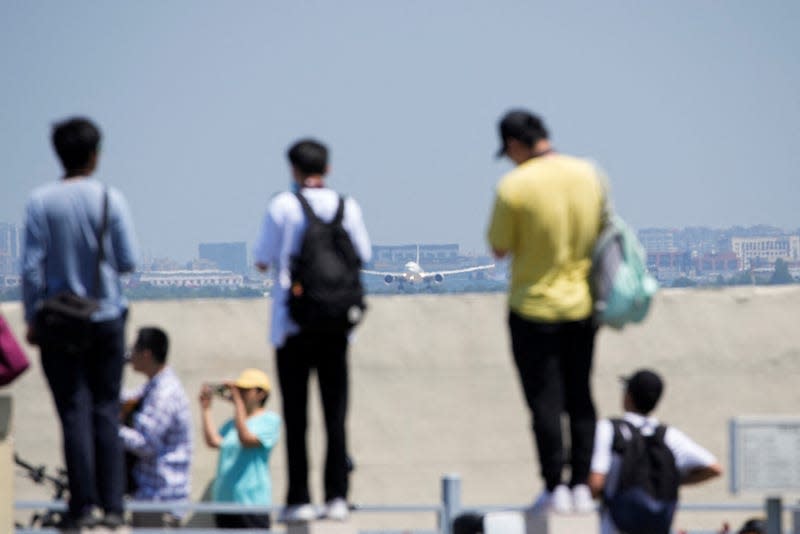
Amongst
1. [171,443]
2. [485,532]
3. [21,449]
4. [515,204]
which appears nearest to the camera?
[515,204]

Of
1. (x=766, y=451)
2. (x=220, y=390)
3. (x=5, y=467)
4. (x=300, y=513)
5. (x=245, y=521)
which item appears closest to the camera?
(x=766, y=451)

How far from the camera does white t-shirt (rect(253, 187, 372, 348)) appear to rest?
751 centimetres

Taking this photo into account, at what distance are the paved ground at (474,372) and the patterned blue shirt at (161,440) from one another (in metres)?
2.29

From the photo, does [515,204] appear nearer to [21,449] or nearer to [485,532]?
[485,532]

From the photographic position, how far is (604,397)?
1133 centimetres

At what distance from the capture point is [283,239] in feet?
24.8

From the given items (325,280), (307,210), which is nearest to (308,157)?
(307,210)

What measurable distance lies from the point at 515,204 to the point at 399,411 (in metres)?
4.22

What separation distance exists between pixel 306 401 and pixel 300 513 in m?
0.44

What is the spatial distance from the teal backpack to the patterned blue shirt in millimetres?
2309

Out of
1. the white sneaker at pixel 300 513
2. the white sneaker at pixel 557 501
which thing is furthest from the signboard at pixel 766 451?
the white sneaker at pixel 300 513

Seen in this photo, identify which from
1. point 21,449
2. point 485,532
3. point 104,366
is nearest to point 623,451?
point 485,532

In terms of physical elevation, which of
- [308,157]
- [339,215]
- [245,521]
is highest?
[308,157]

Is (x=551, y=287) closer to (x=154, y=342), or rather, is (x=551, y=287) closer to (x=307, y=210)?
(x=307, y=210)
